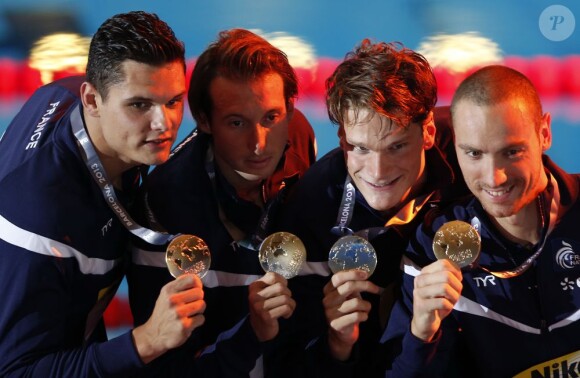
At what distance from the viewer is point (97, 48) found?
7.86ft

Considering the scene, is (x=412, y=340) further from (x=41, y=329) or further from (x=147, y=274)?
(x=41, y=329)

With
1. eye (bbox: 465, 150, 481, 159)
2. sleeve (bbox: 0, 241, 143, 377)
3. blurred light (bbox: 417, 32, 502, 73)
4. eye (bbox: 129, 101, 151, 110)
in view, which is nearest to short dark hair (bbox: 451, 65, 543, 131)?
eye (bbox: 465, 150, 481, 159)

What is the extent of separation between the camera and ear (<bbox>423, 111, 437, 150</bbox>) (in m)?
2.59

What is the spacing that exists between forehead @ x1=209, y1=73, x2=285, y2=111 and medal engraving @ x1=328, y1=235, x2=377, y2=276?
51cm

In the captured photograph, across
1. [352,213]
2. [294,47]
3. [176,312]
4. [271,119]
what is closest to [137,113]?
[271,119]

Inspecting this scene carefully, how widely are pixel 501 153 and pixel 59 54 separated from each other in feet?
7.13

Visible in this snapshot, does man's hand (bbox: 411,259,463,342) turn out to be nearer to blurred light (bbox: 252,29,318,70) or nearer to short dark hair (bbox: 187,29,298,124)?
short dark hair (bbox: 187,29,298,124)

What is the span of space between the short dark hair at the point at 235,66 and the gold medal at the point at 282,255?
1.67ft

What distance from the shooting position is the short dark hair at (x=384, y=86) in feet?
8.23

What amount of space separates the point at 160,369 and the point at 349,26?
1882mm

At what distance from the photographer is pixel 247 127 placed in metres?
2.61

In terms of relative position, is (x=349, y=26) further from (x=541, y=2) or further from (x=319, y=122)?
(x=541, y=2)

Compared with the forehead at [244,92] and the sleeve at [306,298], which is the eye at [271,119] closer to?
the forehead at [244,92]

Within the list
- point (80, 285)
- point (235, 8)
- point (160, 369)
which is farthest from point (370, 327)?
point (235, 8)
